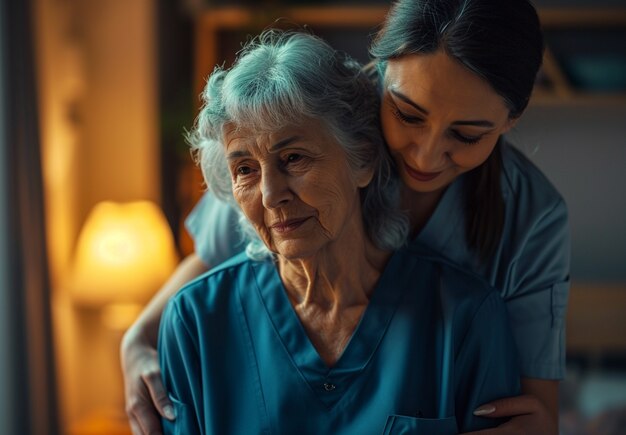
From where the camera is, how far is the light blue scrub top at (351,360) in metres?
1.42

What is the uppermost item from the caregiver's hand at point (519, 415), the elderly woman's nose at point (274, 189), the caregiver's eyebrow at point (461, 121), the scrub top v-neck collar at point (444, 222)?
the caregiver's eyebrow at point (461, 121)

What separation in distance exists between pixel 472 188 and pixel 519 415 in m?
0.43

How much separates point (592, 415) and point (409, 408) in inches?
82.9

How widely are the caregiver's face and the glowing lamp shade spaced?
2.17m

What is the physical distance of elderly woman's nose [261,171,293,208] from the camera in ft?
4.47

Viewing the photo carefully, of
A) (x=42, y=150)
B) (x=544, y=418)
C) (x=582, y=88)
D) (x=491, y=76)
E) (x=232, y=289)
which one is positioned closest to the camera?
(x=491, y=76)

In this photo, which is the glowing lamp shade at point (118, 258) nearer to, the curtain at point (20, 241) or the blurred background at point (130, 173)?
the blurred background at point (130, 173)

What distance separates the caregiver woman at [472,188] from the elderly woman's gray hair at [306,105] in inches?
2.0

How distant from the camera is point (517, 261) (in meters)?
1.57

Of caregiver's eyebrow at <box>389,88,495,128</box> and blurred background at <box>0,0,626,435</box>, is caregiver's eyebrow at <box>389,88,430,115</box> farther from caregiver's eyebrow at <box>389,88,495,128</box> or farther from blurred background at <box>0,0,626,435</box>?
blurred background at <box>0,0,626,435</box>

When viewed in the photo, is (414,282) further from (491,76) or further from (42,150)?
(42,150)

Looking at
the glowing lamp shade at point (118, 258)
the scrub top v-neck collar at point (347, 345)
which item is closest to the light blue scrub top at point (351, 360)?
the scrub top v-neck collar at point (347, 345)

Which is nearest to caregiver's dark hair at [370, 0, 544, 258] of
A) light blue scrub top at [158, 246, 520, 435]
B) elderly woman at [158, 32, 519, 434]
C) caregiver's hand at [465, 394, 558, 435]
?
elderly woman at [158, 32, 519, 434]

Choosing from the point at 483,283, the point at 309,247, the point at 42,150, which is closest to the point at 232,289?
the point at 309,247
